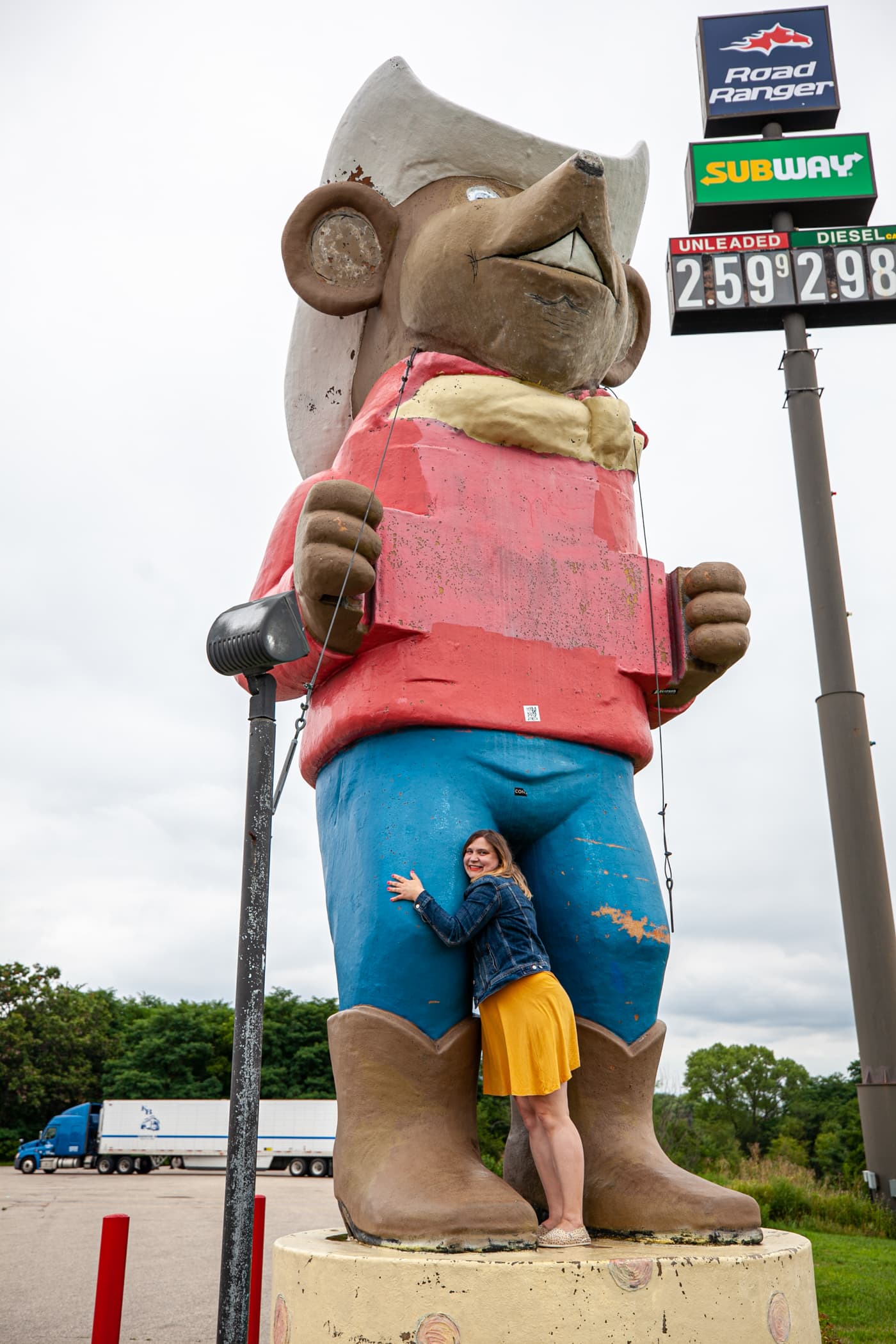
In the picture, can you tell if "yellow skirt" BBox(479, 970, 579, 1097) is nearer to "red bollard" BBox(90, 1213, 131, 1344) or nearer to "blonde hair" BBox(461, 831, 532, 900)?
"blonde hair" BBox(461, 831, 532, 900)

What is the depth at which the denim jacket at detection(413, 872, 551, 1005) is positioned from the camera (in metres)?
2.68

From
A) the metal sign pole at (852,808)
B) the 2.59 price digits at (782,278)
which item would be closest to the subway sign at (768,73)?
the 2.59 price digits at (782,278)

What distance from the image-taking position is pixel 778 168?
10.9 m

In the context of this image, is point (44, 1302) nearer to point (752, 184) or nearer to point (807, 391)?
point (807, 391)

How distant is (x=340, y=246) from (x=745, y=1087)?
34.6m

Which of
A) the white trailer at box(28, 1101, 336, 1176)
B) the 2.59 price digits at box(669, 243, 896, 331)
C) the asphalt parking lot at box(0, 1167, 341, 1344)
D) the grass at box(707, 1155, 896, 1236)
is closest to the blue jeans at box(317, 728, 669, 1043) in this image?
the asphalt parking lot at box(0, 1167, 341, 1344)

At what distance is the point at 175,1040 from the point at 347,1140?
24.8 meters

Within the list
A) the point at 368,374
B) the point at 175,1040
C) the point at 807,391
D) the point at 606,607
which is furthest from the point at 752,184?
the point at 175,1040

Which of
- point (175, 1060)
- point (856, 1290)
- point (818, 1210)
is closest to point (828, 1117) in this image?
point (175, 1060)

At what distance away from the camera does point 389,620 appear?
300 centimetres

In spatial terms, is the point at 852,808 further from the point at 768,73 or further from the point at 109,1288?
the point at 109,1288

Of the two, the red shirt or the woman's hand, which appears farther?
the red shirt

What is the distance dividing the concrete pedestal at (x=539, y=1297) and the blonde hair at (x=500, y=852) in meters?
0.84

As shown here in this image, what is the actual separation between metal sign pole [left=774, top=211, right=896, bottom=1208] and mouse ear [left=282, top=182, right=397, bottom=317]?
6.63 metres
